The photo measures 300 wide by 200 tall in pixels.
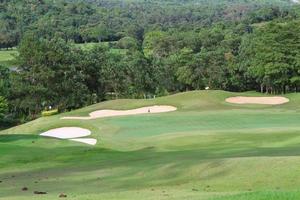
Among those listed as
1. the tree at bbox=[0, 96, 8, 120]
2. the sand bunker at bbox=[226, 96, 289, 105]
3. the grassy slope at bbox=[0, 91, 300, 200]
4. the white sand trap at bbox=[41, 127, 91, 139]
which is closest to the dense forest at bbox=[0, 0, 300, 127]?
the tree at bbox=[0, 96, 8, 120]

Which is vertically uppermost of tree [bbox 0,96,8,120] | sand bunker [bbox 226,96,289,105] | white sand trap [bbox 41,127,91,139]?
sand bunker [bbox 226,96,289,105]

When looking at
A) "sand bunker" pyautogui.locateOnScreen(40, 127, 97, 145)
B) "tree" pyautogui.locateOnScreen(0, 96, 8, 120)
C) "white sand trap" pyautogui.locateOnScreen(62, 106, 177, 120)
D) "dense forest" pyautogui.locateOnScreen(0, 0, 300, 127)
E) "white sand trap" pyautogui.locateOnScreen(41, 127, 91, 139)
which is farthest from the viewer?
"dense forest" pyautogui.locateOnScreen(0, 0, 300, 127)

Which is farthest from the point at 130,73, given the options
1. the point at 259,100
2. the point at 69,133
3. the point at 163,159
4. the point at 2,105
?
the point at 163,159

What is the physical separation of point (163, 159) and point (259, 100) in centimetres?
3893

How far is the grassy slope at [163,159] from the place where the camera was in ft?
56.3

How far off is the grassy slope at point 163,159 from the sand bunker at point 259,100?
1073cm

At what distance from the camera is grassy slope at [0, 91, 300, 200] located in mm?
17172

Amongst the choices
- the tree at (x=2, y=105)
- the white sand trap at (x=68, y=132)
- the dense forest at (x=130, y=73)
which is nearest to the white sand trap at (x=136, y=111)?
the white sand trap at (x=68, y=132)

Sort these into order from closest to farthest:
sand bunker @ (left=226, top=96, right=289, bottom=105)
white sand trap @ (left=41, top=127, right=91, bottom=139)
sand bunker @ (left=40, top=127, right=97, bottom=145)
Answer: sand bunker @ (left=40, top=127, right=97, bottom=145) → white sand trap @ (left=41, top=127, right=91, bottom=139) → sand bunker @ (left=226, top=96, right=289, bottom=105)

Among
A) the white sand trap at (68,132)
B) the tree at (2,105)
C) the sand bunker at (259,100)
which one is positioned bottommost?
the tree at (2,105)

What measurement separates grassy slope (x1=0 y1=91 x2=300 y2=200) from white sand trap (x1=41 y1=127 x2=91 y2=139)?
1.95 feet

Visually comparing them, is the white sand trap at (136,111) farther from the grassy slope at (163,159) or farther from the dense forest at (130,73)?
the dense forest at (130,73)

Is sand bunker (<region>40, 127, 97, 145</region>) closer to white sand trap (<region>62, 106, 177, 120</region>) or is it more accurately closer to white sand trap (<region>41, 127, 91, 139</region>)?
white sand trap (<region>41, 127, 91, 139</region>)

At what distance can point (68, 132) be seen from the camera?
44.6 m
